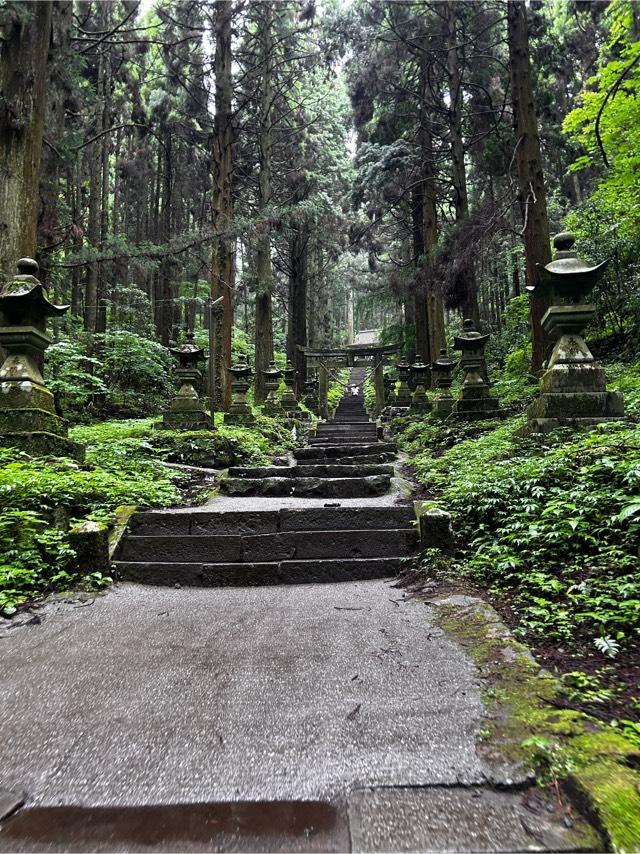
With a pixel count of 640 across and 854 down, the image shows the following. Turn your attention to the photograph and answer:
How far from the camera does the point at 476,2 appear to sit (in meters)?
11.6

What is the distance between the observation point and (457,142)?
12.2 metres

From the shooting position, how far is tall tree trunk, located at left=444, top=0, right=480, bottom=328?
11.6 metres

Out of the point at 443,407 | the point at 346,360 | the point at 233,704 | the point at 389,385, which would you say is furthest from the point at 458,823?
the point at 389,385

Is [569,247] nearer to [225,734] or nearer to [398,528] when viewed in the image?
[398,528]

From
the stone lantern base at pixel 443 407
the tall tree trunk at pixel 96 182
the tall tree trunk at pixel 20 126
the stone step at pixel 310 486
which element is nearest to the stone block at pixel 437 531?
the stone step at pixel 310 486

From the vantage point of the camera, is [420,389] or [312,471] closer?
[312,471]

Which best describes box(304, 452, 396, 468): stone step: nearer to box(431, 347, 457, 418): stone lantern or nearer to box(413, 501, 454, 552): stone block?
box(431, 347, 457, 418): stone lantern

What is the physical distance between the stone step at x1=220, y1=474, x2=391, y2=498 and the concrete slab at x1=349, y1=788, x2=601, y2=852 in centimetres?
466

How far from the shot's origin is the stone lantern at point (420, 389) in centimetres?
1386

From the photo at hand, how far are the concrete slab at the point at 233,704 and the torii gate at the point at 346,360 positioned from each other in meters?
14.5

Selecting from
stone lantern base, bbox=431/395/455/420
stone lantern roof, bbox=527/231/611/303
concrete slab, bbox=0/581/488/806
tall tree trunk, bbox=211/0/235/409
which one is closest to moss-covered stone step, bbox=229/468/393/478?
stone lantern roof, bbox=527/231/611/303

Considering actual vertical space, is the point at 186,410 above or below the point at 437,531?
above

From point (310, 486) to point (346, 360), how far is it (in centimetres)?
1240

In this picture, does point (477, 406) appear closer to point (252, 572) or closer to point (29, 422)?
point (252, 572)
